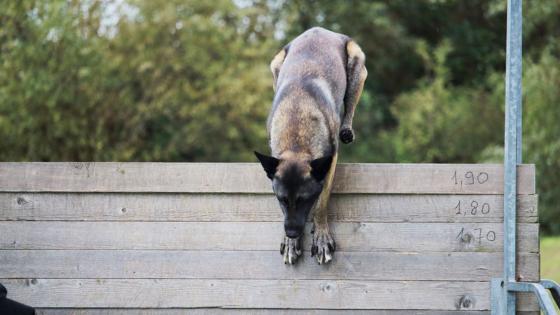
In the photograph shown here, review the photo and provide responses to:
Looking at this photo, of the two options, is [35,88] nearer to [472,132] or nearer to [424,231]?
[472,132]

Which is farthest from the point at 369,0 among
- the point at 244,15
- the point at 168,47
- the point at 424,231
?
the point at 424,231

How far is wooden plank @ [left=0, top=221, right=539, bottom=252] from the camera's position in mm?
5547

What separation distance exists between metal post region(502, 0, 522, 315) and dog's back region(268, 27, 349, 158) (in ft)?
3.86

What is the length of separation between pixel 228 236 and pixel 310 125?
0.96 meters

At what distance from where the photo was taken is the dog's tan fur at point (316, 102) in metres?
5.72

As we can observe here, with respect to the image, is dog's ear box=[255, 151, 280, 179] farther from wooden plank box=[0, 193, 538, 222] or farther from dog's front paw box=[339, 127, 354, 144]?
dog's front paw box=[339, 127, 354, 144]

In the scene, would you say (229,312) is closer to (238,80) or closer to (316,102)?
(316,102)

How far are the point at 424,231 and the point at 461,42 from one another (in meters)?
20.7

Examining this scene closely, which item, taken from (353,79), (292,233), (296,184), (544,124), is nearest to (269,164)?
(296,184)

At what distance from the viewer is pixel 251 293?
5.56m

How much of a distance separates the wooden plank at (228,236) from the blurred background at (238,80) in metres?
8.65

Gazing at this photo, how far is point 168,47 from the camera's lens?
2077 cm

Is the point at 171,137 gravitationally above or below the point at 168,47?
below

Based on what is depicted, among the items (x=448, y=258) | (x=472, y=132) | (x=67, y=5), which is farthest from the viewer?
(x=472, y=132)
